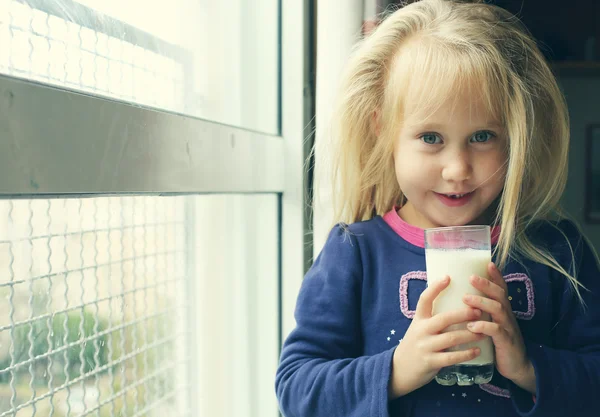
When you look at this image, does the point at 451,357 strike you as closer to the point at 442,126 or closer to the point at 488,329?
the point at 488,329

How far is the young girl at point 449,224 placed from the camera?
3.02ft

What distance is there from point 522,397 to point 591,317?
0.17 metres

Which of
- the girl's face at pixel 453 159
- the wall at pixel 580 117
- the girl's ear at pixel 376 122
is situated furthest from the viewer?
the wall at pixel 580 117

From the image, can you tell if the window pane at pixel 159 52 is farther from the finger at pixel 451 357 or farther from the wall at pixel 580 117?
the wall at pixel 580 117

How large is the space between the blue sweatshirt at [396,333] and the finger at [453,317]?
0.31 ft

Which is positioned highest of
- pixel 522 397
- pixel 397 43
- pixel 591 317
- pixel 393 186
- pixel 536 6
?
pixel 536 6

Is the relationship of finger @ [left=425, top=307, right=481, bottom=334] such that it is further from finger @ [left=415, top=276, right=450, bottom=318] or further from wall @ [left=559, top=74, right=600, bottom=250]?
wall @ [left=559, top=74, right=600, bottom=250]

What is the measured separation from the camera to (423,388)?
97 cm

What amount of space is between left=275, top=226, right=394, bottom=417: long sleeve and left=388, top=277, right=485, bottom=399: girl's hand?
3 centimetres

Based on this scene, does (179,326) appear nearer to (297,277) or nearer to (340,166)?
(297,277)

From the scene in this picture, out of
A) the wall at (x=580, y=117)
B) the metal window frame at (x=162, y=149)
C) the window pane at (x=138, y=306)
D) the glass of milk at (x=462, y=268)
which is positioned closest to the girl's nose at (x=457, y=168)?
the glass of milk at (x=462, y=268)

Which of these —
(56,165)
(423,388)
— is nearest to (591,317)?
(423,388)

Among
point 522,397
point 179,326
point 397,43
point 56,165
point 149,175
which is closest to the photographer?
point 56,165

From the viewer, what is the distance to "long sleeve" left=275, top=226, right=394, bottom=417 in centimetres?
94
